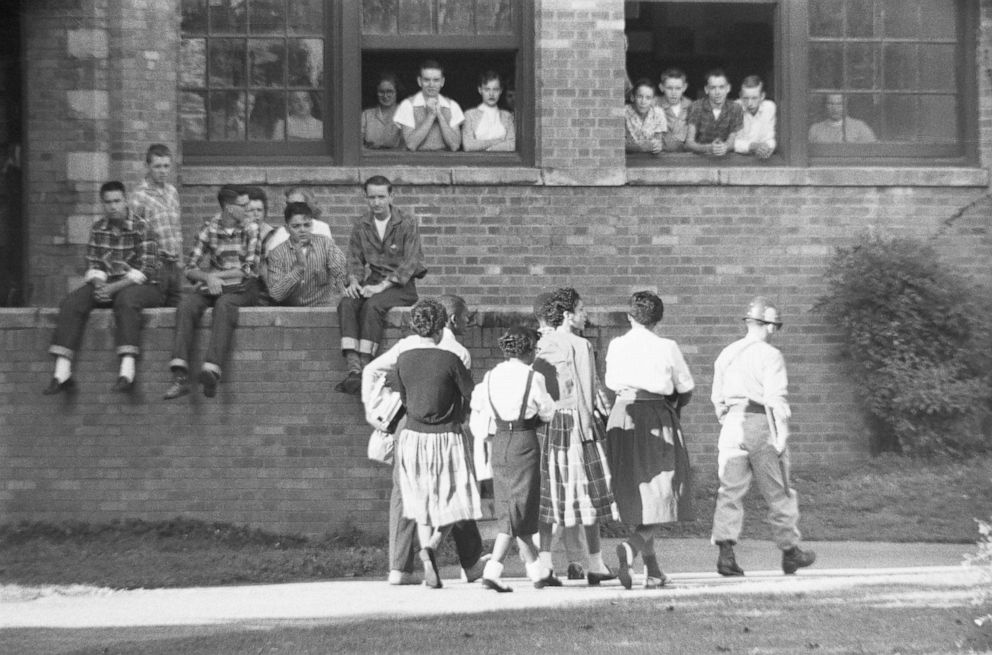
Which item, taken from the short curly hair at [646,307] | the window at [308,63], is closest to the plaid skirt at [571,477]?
the short curly hair at [646,307]

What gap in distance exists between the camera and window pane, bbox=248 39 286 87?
15.8 m

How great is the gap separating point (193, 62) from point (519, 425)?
6449mm

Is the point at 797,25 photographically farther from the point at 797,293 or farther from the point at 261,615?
the point at 261,615

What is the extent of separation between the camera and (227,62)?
15750 millimetres

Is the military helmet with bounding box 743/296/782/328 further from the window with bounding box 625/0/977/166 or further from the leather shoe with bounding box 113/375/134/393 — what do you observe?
the window with bounding box 625/0/977/166

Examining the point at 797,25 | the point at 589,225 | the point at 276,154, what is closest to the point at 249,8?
the point at 276,154

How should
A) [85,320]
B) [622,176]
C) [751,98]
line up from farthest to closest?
[751,98], [622,176], [85,320]

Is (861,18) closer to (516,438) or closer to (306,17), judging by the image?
(306,17)

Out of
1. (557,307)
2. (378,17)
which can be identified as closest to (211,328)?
(557,307)

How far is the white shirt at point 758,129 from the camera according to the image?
52.5 feet

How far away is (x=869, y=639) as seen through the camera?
28.4 feet

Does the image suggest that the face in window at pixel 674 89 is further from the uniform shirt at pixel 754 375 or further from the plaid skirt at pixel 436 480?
the plaid skirt at pixel 436 480

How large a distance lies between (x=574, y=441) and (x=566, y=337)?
63 centimetres

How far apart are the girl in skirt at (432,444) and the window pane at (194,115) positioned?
560cm
